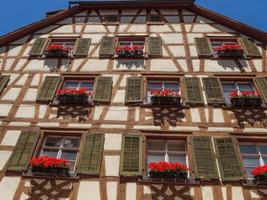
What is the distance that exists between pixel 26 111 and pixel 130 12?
8027mm

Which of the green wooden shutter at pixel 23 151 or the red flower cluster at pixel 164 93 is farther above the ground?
the red flower cluster at pixel 164 93

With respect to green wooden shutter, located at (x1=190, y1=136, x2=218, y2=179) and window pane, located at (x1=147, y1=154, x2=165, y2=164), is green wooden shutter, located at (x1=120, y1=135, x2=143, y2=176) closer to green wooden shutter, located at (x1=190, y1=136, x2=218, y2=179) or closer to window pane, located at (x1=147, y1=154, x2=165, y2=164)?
window pane, located at (x1=147, y1=154, x2=165, y2=164)

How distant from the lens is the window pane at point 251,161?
10.3 metres

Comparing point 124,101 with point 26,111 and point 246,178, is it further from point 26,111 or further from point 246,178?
point 246,178

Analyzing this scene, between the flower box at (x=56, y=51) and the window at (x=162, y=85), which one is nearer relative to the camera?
the window at (x=162, y=85)

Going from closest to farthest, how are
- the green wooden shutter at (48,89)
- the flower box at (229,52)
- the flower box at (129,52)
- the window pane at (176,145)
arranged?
1. the window pane at (176,145)
2. the green wooden shutter at (48,89)
3. the flower box at (229,52)
4. the flower box at (129,52)

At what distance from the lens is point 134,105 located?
40.1 ft

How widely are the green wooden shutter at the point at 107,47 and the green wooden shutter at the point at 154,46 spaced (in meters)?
1.38

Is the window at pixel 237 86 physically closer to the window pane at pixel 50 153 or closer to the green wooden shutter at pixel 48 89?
the green wooden shutter at pixel 48 89

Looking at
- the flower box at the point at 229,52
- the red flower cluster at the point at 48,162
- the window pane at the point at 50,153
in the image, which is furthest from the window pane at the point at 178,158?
the flower box at the point at 229,52

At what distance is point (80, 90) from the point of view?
12625 millimetres

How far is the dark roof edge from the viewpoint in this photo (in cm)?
1562

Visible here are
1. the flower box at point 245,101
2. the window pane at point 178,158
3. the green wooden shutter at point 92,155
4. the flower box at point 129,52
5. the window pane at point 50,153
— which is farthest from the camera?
the flower box at point 129,52

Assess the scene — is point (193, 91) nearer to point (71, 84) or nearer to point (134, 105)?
point (134, 105)
